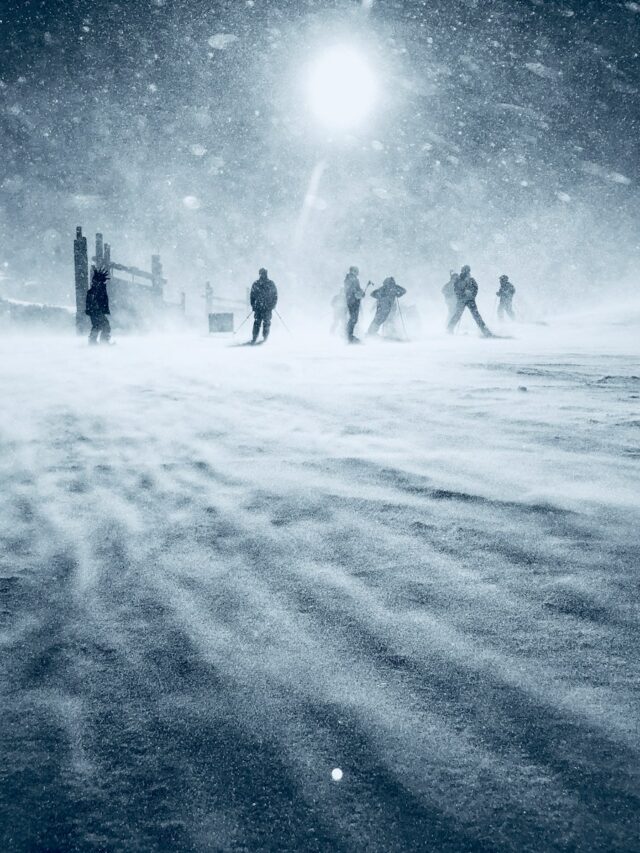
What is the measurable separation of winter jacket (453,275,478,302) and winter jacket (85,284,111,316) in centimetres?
878

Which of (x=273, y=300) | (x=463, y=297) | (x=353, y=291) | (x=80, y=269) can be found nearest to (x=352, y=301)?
(x=353, y=291)

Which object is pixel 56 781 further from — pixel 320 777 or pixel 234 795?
pixel 320 777

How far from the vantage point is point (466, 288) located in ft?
43.6

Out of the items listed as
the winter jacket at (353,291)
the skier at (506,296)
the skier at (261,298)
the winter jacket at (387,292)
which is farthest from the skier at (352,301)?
the skier at (506,296)

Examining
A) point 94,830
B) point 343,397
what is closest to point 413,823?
point 94,830

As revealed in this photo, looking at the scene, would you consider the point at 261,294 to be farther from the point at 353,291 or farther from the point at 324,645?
the point at 324,645

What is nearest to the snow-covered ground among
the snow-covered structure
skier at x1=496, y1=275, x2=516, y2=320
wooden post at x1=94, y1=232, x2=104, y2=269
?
the snow-covered structure

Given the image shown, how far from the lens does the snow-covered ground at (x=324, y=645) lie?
1.00 meters

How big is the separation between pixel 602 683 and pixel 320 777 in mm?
725

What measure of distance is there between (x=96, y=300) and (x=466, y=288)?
9077 mm

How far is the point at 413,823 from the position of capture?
0.96 m

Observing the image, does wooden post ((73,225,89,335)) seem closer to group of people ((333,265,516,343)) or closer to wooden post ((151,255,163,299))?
wooden post ((151,255,163,299))

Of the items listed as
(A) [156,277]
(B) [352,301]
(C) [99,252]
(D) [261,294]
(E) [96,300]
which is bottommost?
(E) [96,300]

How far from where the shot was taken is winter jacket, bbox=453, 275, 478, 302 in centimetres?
1320
